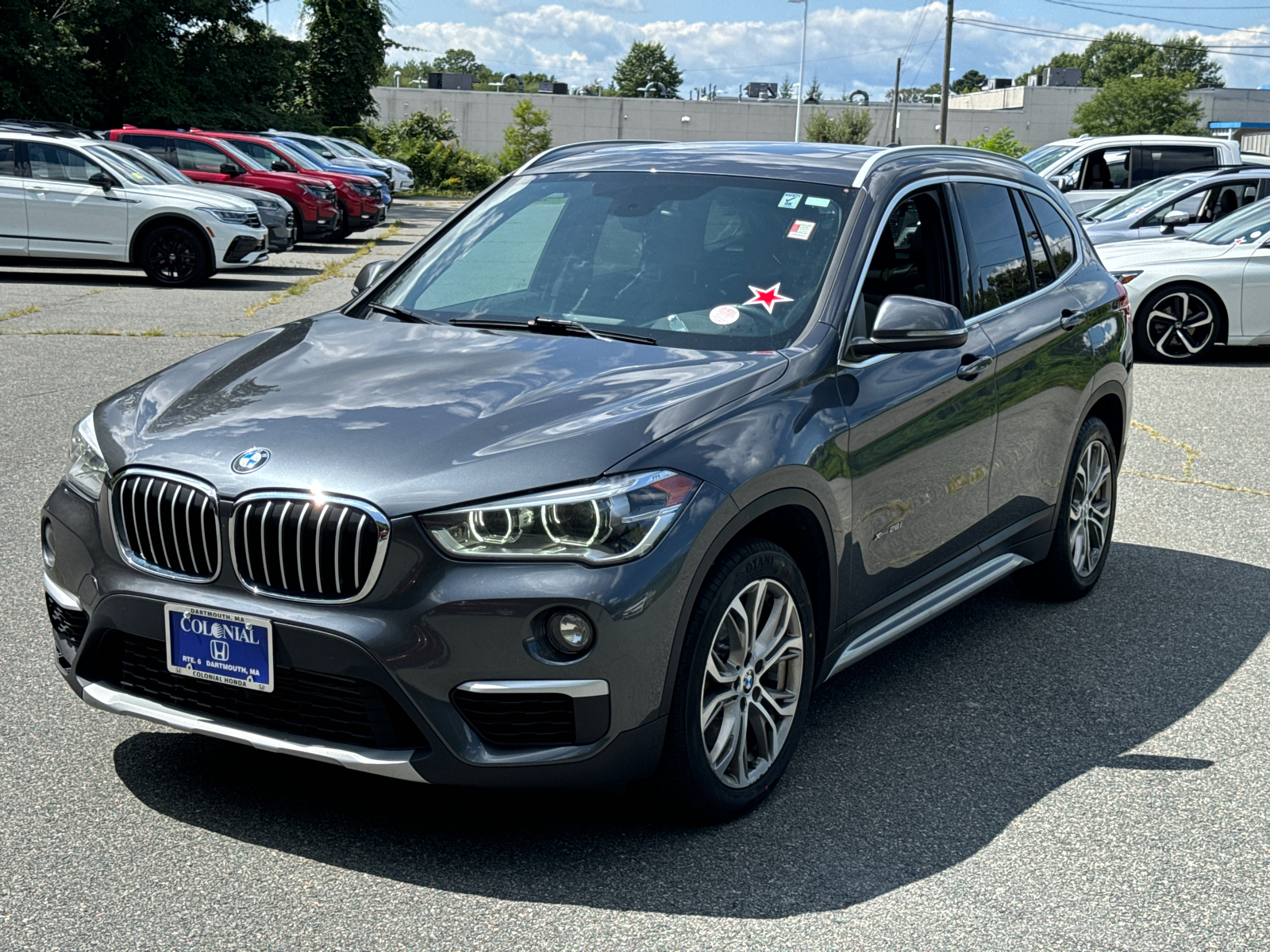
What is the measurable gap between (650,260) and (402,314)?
0.85 m

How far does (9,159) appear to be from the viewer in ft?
56.7

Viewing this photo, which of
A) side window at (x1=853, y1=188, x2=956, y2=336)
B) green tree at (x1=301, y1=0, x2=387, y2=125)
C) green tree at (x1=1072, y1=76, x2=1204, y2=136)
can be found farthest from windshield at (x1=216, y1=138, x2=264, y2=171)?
green tree at (x1=1072, y1=76, x2=1204, y2=136)

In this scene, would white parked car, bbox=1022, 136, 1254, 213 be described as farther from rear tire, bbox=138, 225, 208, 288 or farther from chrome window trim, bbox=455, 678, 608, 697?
chrome window trim, bbox=455, 678, 608, 697

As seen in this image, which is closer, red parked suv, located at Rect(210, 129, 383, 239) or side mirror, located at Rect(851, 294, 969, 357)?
side mirror, located at Rect(851, 294, 969, 357)

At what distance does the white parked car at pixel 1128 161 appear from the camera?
20875 mm

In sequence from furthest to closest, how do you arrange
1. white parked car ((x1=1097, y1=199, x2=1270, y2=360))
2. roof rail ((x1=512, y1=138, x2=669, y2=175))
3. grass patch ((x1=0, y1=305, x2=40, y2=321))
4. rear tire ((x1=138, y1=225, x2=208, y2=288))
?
rear tire ((x1=138, y1=225, x2=208, y2=288)) < grass patch ((x1=0, y1=305, x2=40, y2=321)) < white parked car ((x1=1097, y1=199, x2=1270, y2=360)) < roof rail ((x1=512, y1=138, x2=669, y2=175))

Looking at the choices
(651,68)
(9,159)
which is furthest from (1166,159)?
(651,68)

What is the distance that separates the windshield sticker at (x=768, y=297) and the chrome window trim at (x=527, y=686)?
1.50 metres

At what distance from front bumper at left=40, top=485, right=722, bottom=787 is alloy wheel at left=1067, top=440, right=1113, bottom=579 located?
291 cm

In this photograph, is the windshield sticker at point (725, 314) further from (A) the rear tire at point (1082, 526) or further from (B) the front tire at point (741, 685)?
(A) the rear tire at point (1082, 526)

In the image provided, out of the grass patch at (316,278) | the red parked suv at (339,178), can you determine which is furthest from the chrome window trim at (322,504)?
the red parked suv at (339,178)

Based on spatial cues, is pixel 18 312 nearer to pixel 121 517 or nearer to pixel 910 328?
pixel 121 517

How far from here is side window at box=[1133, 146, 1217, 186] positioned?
20.9 m

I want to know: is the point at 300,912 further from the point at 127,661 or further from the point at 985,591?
the point at 985,591
